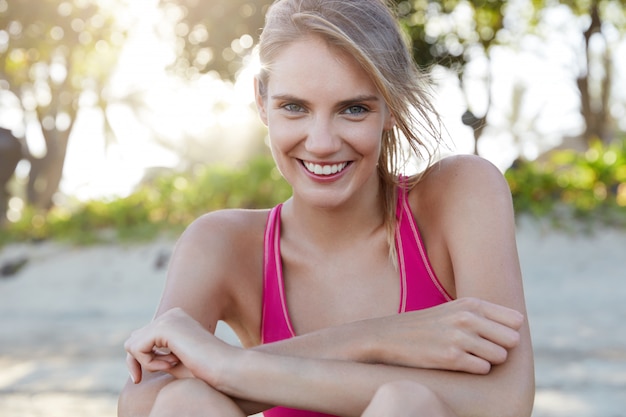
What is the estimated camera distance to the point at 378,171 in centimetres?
246

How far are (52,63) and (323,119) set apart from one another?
17.4 meters

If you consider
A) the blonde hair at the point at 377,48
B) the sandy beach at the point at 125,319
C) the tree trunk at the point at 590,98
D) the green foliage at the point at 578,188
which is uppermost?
the tree trunk at the point at 590,98

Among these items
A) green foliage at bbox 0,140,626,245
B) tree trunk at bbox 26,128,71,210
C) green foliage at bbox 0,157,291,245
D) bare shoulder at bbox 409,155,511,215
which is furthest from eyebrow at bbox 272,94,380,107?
tree trunk at bbox 26,128,71,210

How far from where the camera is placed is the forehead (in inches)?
81.7

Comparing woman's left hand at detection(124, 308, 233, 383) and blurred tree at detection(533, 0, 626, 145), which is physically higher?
blurred tree at detection(533, 0, 626, 145)

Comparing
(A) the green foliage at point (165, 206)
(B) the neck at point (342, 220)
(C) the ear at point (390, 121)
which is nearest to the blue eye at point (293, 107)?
(C) the ear at point (390, 121)

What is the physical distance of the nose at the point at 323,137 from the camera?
2088 millimetres

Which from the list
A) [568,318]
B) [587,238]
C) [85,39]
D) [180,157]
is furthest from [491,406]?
[180,157]

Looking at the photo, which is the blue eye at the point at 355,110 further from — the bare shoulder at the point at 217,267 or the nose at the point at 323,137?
the bare shoulder at the point at 217,267

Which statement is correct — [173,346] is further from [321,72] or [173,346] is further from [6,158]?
[6,158]

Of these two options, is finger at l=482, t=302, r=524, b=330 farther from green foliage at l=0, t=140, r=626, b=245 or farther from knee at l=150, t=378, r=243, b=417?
green foliage at l=0, t=140, r=626, b=245

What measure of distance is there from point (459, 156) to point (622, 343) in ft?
16.5

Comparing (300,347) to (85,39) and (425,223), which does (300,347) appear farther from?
(85,39)

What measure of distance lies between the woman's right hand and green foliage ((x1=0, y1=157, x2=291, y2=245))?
871cm
